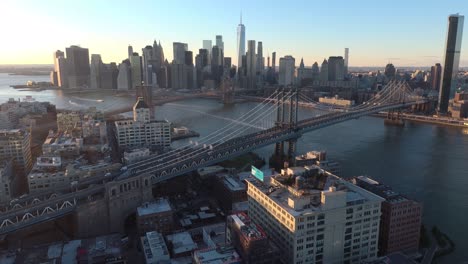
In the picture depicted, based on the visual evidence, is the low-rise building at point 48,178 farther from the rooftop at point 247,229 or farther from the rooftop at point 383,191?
the rooftop at point 383,191

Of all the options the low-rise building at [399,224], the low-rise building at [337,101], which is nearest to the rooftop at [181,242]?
the low-rise building at [399,224]

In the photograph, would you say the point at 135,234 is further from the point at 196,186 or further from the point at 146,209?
the point at 196,186

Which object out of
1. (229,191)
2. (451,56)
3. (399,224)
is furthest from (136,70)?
(399,224)

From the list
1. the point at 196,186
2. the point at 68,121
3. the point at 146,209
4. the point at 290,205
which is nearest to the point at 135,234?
the point at 146,209

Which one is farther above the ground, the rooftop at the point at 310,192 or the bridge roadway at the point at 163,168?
the rooftop at the point at 310,192

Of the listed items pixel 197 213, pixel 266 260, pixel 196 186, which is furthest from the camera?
pixel 196 186

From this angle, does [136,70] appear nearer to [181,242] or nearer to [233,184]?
[233,184]
